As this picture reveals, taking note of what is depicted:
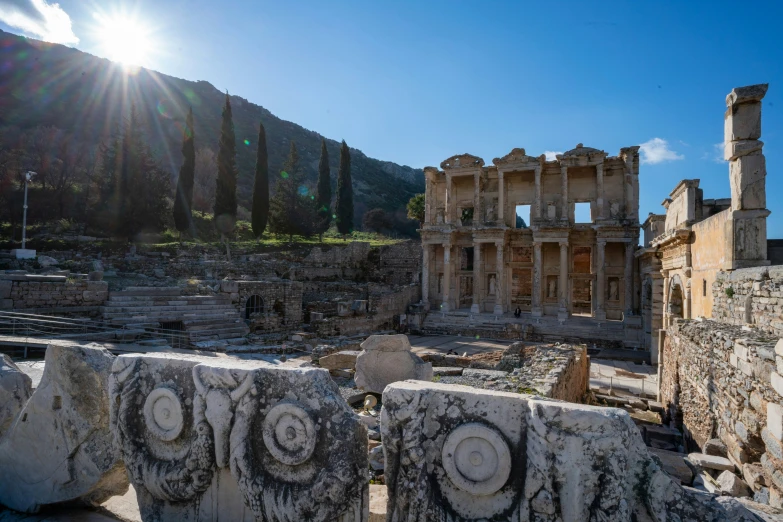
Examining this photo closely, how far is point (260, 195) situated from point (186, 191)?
6.16m

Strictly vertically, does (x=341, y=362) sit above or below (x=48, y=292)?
below

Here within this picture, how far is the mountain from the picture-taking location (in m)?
62.8

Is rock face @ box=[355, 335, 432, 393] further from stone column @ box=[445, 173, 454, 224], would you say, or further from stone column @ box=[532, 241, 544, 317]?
stone column @ box=[445, 173, 454, 224]

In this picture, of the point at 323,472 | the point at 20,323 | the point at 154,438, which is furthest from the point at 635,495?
the point at 20,323

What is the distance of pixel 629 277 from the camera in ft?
76.8

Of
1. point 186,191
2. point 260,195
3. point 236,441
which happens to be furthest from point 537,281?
point 186,191

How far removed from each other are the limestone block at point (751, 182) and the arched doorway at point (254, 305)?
56.9 feet

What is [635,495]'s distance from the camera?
6.52ft

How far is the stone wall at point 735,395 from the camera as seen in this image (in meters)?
4.02

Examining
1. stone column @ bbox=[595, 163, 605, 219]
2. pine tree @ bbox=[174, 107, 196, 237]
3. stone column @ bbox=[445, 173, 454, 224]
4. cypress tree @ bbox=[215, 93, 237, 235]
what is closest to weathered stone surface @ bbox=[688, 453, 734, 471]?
stone column @ bbox=[595, 163, 605, 219]

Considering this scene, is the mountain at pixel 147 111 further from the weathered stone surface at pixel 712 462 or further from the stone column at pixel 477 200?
the weathered stone surface at pixel 712 462

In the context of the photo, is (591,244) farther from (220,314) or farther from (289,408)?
(289,408)

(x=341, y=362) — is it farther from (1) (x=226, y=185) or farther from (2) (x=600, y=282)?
(1) (x=226, y=185)

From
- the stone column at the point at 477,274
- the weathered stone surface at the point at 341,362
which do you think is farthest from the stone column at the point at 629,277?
the weathered stone surface at the point at 341,362
